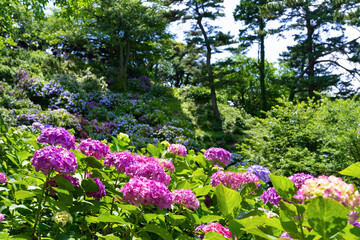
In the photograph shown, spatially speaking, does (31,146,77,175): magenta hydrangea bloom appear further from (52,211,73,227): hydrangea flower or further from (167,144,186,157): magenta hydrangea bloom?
(167,144,186,157): magenta hydrangea bloom

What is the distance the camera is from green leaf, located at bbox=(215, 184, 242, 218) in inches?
40.9

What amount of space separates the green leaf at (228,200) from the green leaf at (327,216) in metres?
0.41

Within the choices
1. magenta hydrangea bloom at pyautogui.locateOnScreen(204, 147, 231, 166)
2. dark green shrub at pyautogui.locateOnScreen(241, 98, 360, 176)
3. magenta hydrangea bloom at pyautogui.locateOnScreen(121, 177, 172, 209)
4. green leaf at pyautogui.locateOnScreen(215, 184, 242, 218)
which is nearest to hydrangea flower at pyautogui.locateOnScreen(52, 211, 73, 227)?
magenta hydrangea bloom at pyautogui.locateOnScreen(121, 177, 172, 209)

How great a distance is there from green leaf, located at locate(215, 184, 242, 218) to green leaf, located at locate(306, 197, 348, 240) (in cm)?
41

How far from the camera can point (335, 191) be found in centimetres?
74

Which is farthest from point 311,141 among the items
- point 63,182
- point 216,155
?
point 63,182

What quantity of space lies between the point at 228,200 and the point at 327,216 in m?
0.44

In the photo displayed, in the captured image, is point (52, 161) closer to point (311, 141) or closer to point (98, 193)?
point (98, 193)

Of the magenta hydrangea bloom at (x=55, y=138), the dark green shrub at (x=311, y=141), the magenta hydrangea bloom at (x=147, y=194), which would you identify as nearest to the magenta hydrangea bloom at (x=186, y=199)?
the magenta hydrangea bloom at (x=147, y=194)

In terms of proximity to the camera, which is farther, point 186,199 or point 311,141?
point 311,141

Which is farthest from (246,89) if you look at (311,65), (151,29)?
(151,29)

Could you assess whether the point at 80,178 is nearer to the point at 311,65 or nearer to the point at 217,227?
the point at 217,227

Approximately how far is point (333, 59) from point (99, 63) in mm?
14338

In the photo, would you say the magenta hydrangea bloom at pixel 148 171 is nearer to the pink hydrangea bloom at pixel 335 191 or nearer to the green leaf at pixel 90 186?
the green leaf at pixel 90 186
